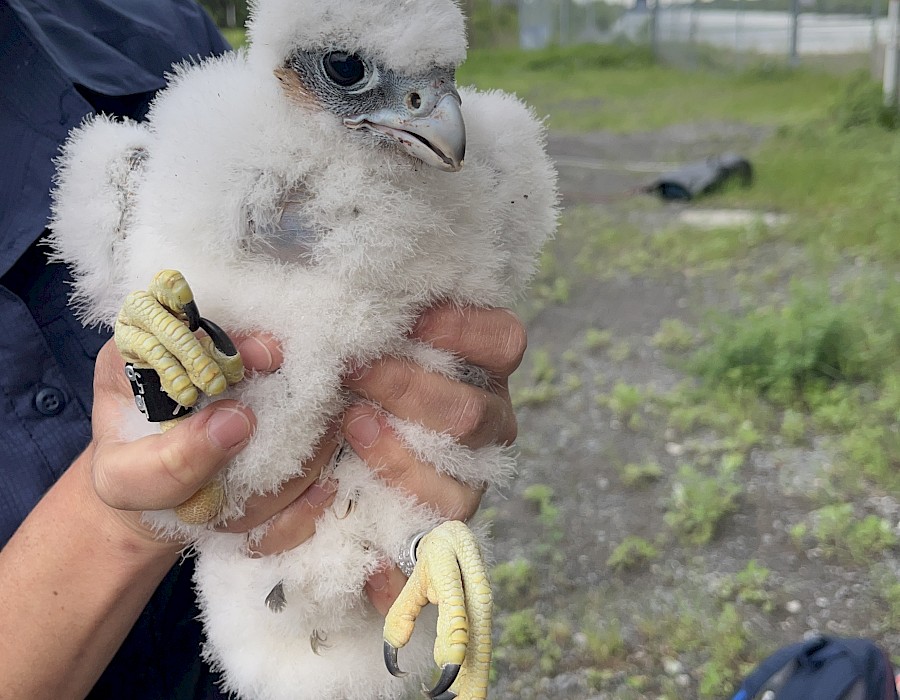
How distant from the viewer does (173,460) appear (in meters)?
1.18

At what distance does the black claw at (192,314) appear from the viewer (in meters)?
1.19

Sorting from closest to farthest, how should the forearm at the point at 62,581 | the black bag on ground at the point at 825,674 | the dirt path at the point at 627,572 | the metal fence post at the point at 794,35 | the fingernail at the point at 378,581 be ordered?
the forearm at the point at 62,581
the fingernail at the point at 378,581
the black bag on ground at the point at 825,674
the dirt path at the point at 627,572
the metal fence post at the point at 794,35

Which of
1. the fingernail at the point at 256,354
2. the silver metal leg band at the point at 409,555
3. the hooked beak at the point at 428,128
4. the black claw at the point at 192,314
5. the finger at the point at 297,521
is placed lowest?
the silver metal leg band at the point at 409,555

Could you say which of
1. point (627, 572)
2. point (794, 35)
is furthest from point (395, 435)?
point (794, 35)

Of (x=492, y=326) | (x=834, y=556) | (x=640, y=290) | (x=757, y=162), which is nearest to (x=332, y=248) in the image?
(x=492, y=326)

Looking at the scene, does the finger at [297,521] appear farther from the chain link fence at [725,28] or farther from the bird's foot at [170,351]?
the chain link fence at [725,28]

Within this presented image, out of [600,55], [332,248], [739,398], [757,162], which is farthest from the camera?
[600,55]

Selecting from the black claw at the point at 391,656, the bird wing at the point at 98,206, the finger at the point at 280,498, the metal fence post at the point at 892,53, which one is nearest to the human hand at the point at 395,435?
the finger at the point at 280,498

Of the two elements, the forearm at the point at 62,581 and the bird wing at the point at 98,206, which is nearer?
the forearm at the point at 62,581

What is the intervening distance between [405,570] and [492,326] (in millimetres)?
441

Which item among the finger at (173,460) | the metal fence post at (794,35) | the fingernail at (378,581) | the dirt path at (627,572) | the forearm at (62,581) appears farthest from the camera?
the metal fence post at (794,35)

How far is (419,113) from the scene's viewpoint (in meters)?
1.24

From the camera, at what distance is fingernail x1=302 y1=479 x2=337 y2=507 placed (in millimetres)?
1370

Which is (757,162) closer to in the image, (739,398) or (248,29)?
(739,398)
